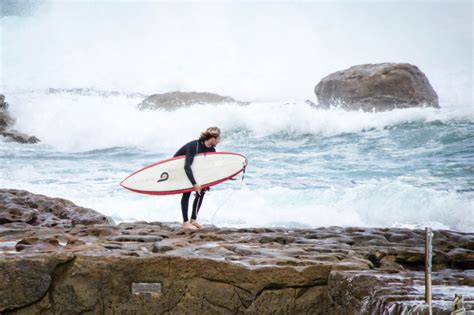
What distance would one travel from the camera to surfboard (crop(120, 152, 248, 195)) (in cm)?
811

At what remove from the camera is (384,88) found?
1834 centimetres

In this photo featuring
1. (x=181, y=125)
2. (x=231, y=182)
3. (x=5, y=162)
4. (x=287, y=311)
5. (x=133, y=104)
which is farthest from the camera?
(x=133, y=104)

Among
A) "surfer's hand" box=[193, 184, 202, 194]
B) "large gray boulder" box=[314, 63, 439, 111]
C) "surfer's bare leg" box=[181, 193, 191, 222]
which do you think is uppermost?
"large gray boulder" box=[314, 63, 439, 111]

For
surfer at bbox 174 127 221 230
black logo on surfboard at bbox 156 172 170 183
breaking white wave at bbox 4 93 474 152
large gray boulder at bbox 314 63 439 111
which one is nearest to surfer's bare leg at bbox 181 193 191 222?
surfer at bbox 174 127 221 230

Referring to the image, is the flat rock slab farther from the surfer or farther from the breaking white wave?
the breaking white wave

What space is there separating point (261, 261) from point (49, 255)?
4.17ft

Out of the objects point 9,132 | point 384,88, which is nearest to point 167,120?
point 9,132

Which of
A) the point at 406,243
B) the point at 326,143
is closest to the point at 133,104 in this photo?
the point at 326,143

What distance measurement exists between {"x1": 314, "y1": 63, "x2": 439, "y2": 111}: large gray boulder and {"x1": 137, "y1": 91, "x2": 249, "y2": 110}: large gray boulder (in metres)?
3.10

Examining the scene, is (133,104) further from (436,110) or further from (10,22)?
(436,110)

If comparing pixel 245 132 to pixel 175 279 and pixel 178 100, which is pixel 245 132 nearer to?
pixel 178 100

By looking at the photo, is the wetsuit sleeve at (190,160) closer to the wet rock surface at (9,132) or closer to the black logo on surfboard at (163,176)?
the black logo on surfboard at (163,176)

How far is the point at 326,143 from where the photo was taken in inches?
692

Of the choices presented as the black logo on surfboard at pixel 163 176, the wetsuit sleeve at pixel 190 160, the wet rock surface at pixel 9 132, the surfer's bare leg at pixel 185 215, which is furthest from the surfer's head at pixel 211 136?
the wet rock surface at pixel 9 132
